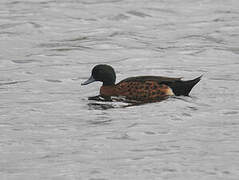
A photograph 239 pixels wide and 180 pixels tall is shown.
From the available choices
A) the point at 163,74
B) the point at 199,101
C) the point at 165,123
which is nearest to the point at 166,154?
the point at 165,123

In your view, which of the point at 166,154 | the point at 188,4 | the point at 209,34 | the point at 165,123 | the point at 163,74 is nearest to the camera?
the point at 166,154

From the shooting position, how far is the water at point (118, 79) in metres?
9.23

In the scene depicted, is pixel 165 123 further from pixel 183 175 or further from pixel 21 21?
pixel 21 21

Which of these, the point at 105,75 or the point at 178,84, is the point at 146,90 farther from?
the point at 105,75

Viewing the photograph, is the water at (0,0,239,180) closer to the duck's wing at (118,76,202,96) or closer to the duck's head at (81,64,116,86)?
the duck's wing at (118,76,202,96)

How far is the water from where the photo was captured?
30.3 feet

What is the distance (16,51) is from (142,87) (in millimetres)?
5767

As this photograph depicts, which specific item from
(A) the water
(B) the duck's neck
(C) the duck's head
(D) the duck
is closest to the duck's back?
(D) the duck

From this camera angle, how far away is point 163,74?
50.7 ft

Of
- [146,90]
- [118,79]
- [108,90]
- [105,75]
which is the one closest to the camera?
[146,90]

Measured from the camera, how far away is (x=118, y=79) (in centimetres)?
1502

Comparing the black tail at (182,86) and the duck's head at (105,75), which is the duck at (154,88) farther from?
the duck's head at (105,75)

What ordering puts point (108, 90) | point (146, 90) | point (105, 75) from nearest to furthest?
1. point (146, 90)
2. point (108, 90)
3. point (105, 75)

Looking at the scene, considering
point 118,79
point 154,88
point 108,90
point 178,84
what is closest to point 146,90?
point 154,88
